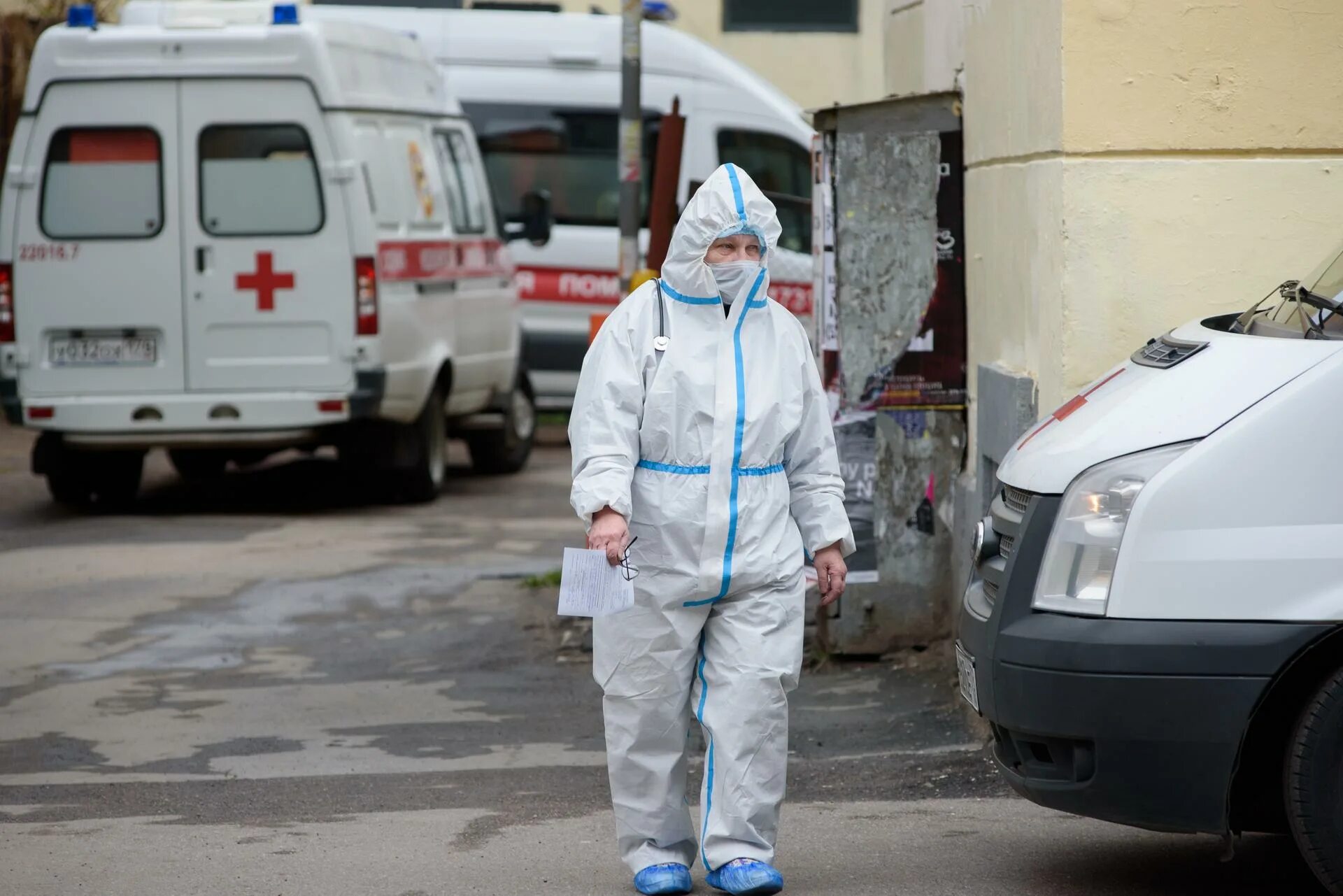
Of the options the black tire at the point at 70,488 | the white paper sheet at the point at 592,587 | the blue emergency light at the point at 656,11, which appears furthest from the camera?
the blue emergency light at the point at 656,11

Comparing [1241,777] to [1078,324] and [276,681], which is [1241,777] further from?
[276,681]

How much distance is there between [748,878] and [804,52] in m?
17.2

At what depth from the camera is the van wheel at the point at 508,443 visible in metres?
14.0

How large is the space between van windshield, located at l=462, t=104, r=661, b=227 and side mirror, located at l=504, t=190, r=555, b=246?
1.31 metres

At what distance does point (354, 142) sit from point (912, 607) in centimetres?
540

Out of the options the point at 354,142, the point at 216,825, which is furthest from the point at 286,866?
the point at 354,142

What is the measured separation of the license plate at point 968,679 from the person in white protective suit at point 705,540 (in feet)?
1.11

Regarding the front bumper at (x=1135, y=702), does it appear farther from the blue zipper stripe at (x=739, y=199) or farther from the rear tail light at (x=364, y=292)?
the rear tail light at (x=364, y=292)

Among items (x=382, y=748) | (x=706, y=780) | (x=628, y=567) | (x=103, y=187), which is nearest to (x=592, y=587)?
(x=628, y=567)

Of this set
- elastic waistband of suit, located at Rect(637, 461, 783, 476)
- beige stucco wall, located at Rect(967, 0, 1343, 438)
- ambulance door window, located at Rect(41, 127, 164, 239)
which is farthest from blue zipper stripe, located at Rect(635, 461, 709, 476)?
ambulance door window, located at Rect(41, 127, 164, 239)

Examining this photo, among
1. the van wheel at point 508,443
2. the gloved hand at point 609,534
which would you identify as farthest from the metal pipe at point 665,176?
the van wheel at point 508,443

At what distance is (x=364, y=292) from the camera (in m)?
11.4

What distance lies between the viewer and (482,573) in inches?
388

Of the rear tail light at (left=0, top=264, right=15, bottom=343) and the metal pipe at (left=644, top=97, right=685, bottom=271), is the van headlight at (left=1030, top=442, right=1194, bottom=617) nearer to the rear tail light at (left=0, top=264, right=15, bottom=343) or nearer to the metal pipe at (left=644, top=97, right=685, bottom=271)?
the metal pipe at (left=644, top=97, right=685, bottom=271)
